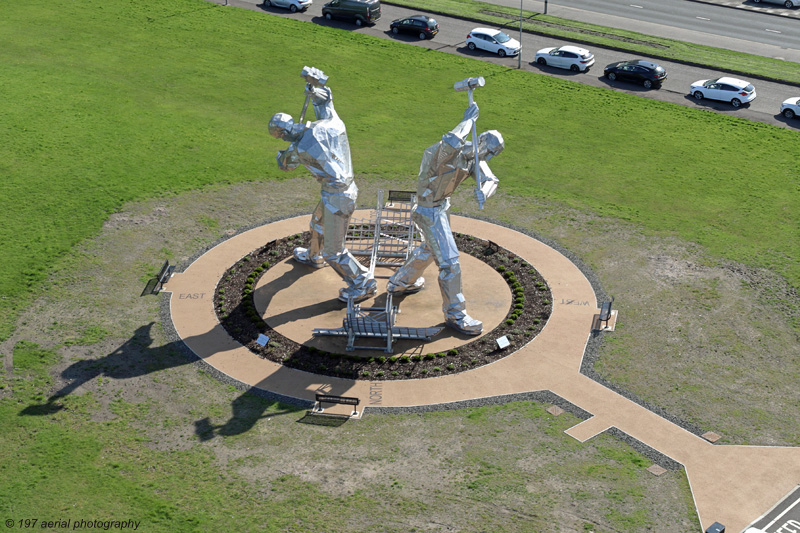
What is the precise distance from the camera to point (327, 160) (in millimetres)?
24672

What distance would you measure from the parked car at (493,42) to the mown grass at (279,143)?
2.21m

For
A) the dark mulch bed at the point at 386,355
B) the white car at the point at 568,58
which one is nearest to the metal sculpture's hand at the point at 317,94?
the dark mulch bed at the point at 386,355

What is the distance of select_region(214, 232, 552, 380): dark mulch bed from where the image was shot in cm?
2416

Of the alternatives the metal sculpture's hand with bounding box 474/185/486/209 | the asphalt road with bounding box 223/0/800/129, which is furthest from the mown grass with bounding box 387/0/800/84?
the metal sculpture's hand with bounding box 474/185/486/209

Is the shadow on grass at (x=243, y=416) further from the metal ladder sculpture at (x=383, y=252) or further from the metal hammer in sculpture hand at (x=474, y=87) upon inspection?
the metal hammer in sculpture hand at (x=474, y=87)

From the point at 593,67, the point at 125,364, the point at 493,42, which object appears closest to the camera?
the point at 125,364

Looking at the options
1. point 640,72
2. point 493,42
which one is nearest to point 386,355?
point 640,72

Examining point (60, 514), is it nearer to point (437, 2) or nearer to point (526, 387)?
point (526, 387)

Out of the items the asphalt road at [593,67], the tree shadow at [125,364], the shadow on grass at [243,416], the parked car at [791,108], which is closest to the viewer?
the shadow on grass at [243,416]

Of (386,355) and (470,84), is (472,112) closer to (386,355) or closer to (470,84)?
(470,84)

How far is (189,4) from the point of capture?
53219 mm

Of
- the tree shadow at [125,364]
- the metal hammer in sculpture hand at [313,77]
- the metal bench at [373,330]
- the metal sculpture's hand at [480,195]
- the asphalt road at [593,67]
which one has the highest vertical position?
the metal hammer in sculpture hand at [313,77]

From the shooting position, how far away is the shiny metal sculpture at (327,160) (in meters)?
24.7

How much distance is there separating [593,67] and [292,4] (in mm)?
19051
